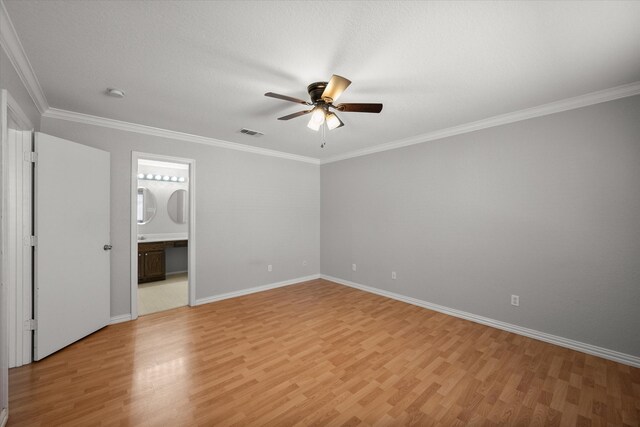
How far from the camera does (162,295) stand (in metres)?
4.37

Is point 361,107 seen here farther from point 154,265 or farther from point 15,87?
point 154,265

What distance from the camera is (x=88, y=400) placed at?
1885 mm

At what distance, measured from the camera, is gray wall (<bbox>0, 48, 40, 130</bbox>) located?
1.68 metres

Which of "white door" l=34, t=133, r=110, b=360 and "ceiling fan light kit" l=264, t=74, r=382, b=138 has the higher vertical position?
"ceiling fan light kit" l=264, t=74, r=382, b=138

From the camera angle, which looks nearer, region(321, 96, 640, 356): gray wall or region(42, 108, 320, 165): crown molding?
region(321, 96, 640, 356): gray wall

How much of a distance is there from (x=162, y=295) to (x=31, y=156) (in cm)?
276

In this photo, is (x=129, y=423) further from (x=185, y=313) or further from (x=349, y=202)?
(x=349, y=202)

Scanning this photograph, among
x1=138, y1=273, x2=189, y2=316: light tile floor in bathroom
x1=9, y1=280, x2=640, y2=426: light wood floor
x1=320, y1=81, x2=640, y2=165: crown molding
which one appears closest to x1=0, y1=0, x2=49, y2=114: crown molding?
x1=9, y1=280, x2=640, y2=426: light wood floor

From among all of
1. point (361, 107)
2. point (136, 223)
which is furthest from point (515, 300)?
point (136, 223)

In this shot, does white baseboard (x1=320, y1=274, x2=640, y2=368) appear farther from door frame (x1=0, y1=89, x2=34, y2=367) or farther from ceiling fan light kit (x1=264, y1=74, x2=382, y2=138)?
door frame (x1=0, y1=89, x2=34, y2=367)

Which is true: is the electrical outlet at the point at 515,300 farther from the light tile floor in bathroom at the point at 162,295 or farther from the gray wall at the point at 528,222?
the light tile floor in bathroom at the point at 162,295

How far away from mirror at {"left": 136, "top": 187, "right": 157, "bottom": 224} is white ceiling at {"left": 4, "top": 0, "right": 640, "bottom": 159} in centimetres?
293

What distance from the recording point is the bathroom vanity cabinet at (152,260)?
5039 mm

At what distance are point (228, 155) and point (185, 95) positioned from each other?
5.73ft
